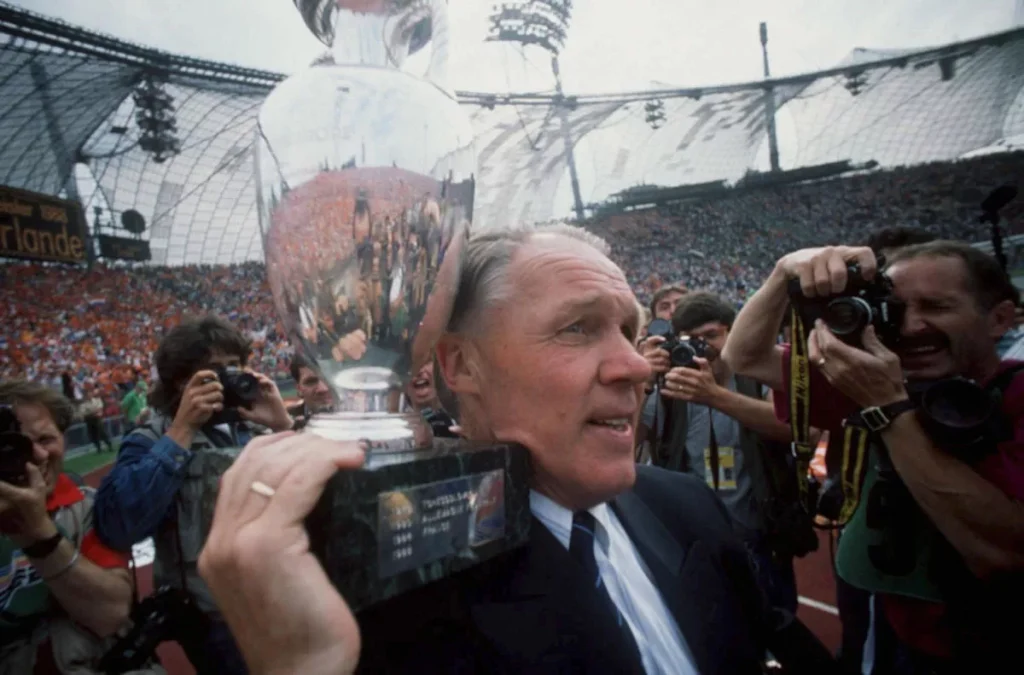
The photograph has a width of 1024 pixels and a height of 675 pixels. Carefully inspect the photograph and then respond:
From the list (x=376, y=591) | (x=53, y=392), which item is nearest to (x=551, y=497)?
(x=376, y=591)

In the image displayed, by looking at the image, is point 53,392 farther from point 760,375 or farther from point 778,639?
point 760,375

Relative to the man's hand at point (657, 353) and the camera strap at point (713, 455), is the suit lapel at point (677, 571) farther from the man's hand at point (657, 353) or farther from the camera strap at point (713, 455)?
the camera strap at point (713, 455)

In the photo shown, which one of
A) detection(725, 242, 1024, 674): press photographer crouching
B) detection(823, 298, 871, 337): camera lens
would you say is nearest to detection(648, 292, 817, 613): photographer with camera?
detection(725, 242, 1024, 674): press photographer crouching

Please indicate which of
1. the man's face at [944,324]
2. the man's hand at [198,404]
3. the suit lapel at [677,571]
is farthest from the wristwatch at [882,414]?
the man's hand at [198,404]

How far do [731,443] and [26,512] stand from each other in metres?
2.81

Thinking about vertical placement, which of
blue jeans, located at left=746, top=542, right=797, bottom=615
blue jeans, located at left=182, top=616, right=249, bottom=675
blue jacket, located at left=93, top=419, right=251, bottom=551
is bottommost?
blue jeans, located at left=746, top=542, right=797, bottom=615

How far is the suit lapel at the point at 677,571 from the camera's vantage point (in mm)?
991

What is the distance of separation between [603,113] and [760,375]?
29.8m

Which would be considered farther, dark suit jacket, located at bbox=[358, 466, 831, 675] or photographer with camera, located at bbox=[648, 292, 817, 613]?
photographer with camera, located at bbox=[648, 292, 817, 613]

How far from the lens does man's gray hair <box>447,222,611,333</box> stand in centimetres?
93

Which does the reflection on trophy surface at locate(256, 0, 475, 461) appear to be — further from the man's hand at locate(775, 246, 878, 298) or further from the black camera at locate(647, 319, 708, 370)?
the black camera at locate(647, 319, 708, 370)

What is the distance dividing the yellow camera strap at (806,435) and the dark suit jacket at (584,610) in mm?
576

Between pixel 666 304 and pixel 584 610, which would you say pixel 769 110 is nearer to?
pixel 666 304

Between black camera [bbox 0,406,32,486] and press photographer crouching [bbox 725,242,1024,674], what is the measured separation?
222 centimetres
